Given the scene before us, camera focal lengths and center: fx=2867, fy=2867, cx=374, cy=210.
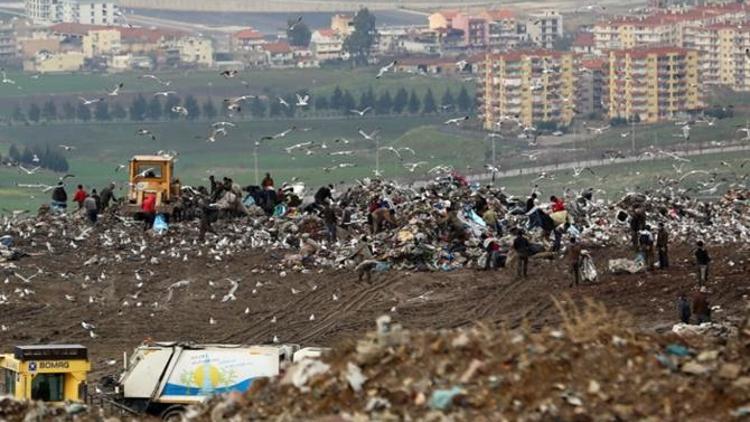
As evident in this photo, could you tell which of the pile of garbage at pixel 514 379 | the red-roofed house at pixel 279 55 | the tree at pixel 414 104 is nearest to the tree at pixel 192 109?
the tree at pixel 414 104

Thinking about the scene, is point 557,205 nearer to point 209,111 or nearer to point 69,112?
point 209,111

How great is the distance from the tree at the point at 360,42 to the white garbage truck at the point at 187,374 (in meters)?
118

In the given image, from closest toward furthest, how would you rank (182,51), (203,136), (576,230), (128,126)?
(576,230) → (203,136) → (128,126) → (182,51)

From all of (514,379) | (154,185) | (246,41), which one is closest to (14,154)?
(154,185)

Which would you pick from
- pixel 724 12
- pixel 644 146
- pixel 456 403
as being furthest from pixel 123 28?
pixel 456 403

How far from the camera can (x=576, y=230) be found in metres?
Result: 33.8

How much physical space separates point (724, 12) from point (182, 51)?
28663 mm

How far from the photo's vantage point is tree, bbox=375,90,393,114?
4520 inches

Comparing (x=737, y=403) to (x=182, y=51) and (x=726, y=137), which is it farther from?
(x=182, y=51)

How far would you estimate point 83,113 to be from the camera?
375ft

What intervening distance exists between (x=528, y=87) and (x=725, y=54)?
760 inches

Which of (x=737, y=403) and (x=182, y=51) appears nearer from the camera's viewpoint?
(x=737, y=403)

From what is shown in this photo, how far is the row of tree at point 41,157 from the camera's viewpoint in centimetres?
8581

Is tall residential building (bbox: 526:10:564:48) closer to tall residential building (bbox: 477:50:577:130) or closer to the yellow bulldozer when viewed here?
tall residential building (bbox: 477:50:577:130)
